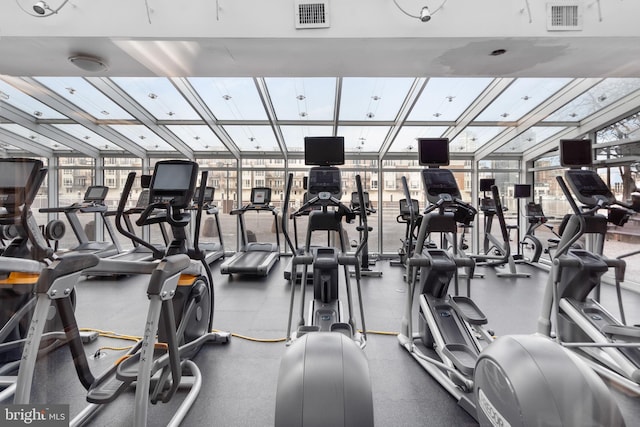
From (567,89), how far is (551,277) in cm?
353

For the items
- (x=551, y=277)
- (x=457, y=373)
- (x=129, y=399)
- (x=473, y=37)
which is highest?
(x=473, y=37)

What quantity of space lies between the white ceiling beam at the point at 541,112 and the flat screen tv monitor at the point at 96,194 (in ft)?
26.8

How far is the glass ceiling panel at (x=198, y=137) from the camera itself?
599cm

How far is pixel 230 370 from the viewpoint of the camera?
2.26 metres

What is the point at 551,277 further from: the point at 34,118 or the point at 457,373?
the point at 34,118

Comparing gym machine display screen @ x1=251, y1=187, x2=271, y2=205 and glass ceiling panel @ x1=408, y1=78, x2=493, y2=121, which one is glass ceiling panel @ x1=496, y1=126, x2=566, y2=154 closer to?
glass ceiling panel @ x1=408, y1=78, x2=493, y2=121

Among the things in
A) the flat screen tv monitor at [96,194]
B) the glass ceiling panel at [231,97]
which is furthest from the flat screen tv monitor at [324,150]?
the flat screen tv monitor at [96,194]

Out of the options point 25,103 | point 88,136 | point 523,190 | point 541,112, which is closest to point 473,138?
point 541,112

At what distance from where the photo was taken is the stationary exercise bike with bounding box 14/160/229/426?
1.23 metres

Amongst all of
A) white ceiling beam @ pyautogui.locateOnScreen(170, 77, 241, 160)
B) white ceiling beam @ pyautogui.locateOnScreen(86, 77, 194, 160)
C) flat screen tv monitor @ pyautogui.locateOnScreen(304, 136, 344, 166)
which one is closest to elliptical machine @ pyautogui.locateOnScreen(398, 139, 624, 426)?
flat screen tv monitor @ pyautogui.locateOnScreen(304, 136, 344, 166)

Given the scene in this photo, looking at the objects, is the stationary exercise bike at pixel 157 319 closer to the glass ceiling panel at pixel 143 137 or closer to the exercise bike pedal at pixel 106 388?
the exercise bike pedal at pixel 106 388
